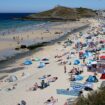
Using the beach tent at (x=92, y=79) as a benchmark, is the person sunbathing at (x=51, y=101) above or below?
below

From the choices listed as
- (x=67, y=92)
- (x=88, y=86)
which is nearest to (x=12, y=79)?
(x=67, y=92)

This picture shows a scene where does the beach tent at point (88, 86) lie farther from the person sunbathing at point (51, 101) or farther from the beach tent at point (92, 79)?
the person sunbathing at point (51, 101)

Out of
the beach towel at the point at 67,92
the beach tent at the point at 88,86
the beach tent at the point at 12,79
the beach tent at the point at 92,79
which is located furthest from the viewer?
the beach tent at the point at 12,79

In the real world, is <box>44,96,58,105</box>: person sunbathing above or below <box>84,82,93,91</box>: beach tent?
below

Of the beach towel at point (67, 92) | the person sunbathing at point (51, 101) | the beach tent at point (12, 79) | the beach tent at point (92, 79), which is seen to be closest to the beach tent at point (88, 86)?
the beach towel at point (67, 92)

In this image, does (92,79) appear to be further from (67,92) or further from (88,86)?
(67,92)

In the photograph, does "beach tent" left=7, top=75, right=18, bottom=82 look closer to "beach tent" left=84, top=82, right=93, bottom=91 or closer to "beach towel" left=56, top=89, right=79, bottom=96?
"beach towel" left=56, top=89, right=79, bottom=96

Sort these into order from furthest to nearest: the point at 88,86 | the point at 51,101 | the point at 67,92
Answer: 1. the point at 88,86
2. the point at 67,92
3. the point at 51,101

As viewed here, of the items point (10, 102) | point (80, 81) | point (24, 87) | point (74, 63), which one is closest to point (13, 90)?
point (24, 87)

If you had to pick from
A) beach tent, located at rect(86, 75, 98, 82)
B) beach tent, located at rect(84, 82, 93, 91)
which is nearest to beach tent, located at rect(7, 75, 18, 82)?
beach tent, located at rect(86, 75, 98, 82)

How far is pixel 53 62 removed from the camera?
35000 millimetres

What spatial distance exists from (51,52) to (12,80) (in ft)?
51.1

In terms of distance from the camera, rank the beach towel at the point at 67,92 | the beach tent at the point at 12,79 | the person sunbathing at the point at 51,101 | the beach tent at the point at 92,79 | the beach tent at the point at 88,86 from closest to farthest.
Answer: the person sunbathing at the point at 51,101, the beach towel at the point at 67,92, the beach tent at the point at 88,86, the beach tent at the point at 92,79, the beach tent at the point at 12,79

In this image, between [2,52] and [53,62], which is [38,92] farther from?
[2,52]
